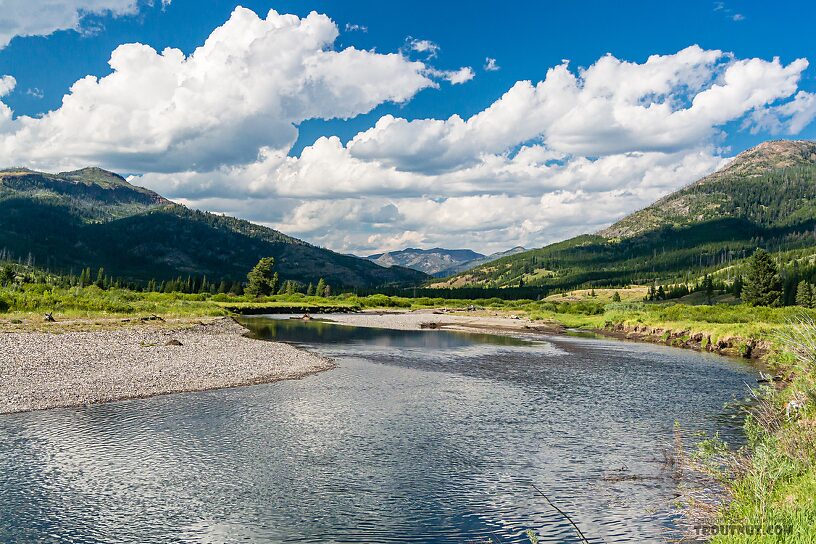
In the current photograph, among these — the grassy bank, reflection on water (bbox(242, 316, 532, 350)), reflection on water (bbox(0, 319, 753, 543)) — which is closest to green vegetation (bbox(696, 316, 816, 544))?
the grassy bank

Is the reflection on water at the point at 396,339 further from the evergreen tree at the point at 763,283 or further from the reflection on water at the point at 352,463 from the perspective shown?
the evergreen tree at the point at 763,283

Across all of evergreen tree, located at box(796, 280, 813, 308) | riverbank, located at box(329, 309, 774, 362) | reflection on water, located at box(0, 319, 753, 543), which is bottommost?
reflection on water, located at box(0, 319, 753, 543)

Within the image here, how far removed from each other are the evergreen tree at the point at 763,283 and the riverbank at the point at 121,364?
108m

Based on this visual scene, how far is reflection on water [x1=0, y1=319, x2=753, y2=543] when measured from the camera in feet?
57.5

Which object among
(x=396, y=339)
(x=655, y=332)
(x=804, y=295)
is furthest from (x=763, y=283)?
(x=396, y=339)

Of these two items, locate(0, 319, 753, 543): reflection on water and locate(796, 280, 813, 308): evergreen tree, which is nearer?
locate(0, 319, 753, 543): reflection on water

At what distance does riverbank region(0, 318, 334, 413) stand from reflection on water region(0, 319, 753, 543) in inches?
113

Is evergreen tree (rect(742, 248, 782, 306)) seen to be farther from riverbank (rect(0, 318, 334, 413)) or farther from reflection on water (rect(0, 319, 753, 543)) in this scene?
riverbank (rect(0, 318, 334, 413))

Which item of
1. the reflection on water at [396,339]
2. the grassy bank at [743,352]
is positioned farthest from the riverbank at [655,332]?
the reflection on water at [396,339]

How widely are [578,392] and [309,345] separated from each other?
4000 centimetres

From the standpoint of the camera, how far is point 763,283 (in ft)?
407

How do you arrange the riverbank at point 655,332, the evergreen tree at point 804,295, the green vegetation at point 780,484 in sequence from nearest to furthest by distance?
the green vegetation at point 780,484 → the riverbank at point 655,332 → the evergreen tree at point 804,295

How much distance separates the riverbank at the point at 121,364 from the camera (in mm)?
34844

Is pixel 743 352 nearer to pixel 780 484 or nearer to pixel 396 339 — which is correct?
pixel 396 339
